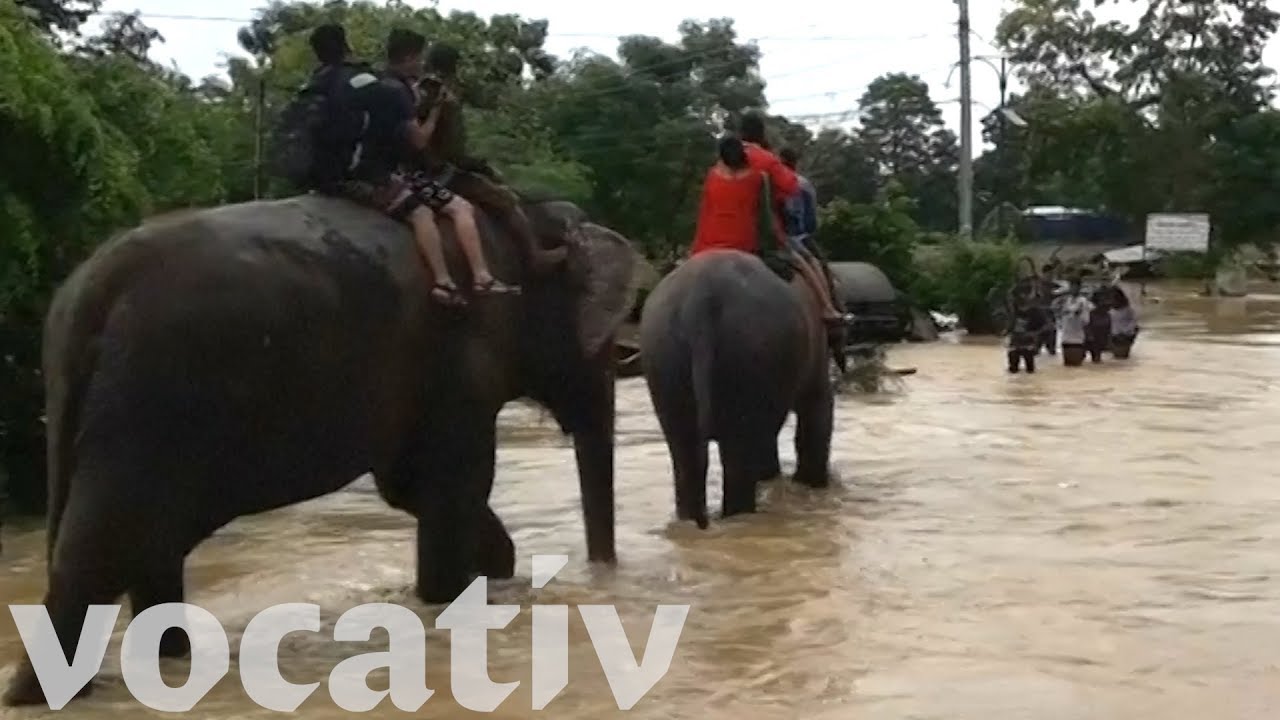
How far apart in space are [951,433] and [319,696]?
34.2 feet

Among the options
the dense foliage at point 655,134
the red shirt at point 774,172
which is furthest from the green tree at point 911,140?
the red shirt at point 774,172

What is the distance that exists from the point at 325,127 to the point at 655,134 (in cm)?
3275

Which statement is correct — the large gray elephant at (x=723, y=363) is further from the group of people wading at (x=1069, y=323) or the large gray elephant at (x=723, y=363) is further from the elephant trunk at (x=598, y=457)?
the group of people wading at (x=1069, y=323)

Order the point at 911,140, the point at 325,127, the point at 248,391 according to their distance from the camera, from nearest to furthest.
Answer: the point at 248,391, the point at 325,127, the point at 911,140

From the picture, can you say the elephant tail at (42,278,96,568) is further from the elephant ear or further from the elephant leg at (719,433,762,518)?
the elephant leg at (719,433,762,518)

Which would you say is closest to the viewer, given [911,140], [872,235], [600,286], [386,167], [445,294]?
[445,294]

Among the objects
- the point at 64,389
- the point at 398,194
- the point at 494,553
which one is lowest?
the point at 494,553

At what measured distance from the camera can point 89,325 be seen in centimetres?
623

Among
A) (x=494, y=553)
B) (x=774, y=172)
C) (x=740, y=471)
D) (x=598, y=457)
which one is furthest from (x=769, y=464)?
(x=494, y=553)

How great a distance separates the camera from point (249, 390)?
6426 millimetres

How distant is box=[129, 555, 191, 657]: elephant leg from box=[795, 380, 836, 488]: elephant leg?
5.71 m

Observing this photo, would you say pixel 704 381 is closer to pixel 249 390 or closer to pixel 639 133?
pixel 249 390

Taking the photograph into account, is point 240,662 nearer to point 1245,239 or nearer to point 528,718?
point 528,718
